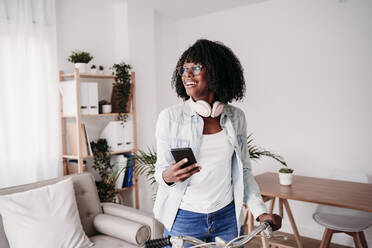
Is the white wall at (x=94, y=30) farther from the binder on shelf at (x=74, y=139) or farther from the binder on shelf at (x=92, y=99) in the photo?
the binder on shelf at (x=74, y=139)

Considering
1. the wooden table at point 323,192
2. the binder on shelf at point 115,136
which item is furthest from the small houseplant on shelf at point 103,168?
the wooden table at point 323,192

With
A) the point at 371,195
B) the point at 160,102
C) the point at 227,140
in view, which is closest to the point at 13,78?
the point at 160,102

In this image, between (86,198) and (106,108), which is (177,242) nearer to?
(86,198)

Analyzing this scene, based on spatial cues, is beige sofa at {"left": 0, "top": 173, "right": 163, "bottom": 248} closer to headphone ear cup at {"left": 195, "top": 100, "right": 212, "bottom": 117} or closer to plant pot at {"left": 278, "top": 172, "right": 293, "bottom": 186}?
plant pot at {"left": 278, "top": 172, "right": 293, "bottom": 186}

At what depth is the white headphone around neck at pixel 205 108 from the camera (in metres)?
1.40

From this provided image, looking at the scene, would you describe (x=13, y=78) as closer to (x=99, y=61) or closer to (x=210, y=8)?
(x=99, y=61)

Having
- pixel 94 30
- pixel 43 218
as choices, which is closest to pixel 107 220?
pixel 43 218

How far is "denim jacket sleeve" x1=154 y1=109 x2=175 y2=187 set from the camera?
4.37 feet

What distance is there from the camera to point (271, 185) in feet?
8.68

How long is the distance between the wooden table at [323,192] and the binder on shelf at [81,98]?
5.58ft

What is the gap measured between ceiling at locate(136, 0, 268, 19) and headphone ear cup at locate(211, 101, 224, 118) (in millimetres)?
2400

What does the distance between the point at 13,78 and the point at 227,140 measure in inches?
84.8

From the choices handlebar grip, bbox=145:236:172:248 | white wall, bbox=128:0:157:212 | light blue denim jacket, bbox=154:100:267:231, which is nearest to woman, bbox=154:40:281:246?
light blue denim jacket, bbox=154:100:267:231

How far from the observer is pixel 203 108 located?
4.58 feet
